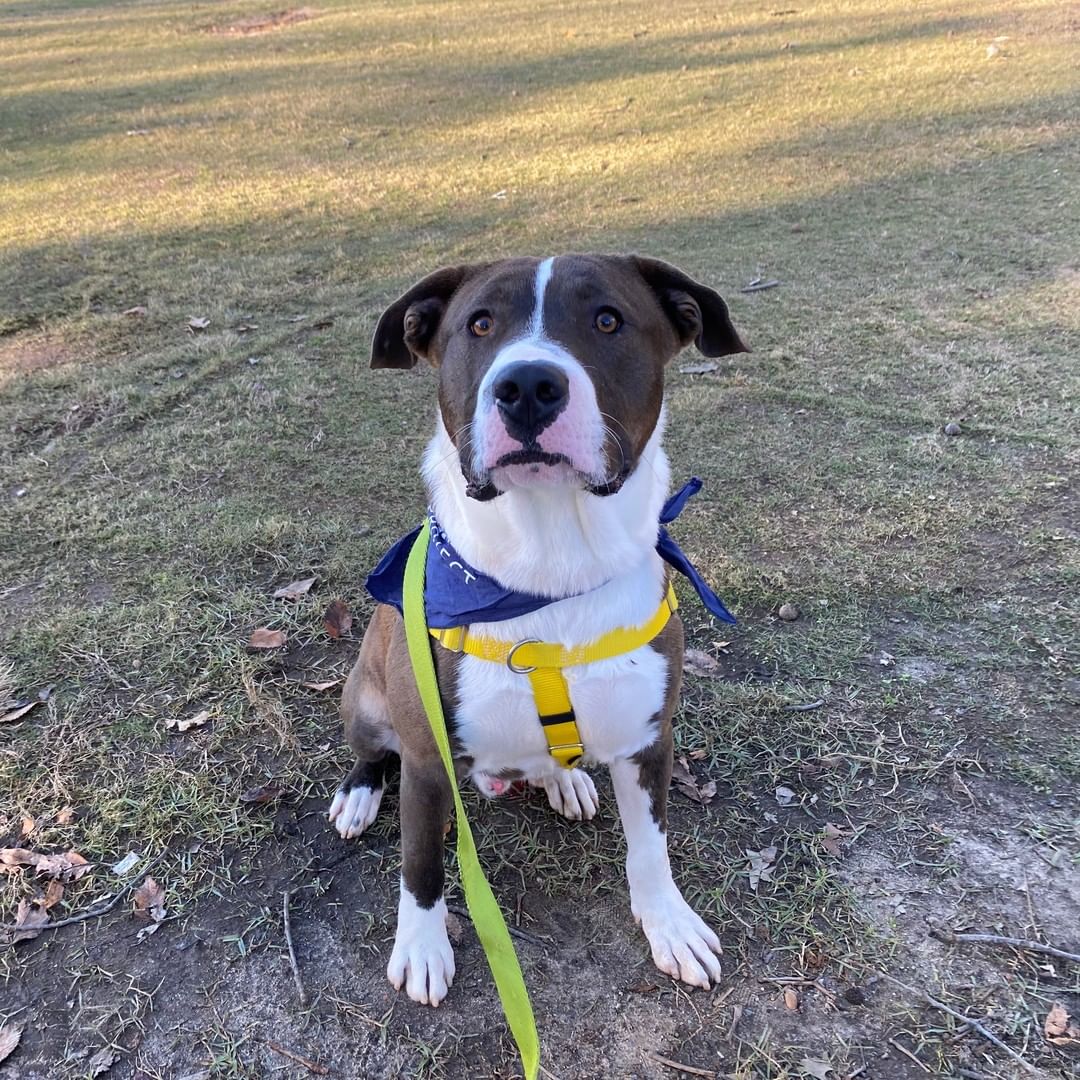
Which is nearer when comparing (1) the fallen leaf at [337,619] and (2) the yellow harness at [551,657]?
(2) the yellow harness at [551,657]

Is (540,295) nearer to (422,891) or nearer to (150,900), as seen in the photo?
(422,891)

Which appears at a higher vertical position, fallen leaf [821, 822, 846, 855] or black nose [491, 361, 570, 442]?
black nose [491, 361, 570, 442]

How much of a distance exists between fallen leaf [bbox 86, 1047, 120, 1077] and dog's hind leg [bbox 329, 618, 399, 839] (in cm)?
87

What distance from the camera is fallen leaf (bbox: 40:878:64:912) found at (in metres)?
2.75

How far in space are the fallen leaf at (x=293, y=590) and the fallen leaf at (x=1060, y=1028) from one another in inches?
123

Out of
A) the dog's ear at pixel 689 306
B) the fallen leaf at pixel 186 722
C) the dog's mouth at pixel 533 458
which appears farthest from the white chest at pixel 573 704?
the fallen leaf at pixel 186 722

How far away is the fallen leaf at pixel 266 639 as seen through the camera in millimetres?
3727

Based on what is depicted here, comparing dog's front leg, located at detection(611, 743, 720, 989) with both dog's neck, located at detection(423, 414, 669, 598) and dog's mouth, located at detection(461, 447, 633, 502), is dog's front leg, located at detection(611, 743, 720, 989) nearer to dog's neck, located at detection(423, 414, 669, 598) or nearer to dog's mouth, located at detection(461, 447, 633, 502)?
dog's neck, located at detection(423, 414, 669, 598)

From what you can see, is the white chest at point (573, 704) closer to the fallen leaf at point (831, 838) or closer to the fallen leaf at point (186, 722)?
the fallen leaf at point (831, 838)

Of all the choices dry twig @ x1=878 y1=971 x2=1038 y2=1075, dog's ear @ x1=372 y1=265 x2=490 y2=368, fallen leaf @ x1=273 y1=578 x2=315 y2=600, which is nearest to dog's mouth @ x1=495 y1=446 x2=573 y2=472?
dog's ear @ x1=372 y1=265 x2=490 y2=368

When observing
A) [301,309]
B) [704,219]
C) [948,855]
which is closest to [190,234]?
[301,309]

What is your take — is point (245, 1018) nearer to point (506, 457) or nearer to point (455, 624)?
point (455, 624)

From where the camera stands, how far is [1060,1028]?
7.64 feet

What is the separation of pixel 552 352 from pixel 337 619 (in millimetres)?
2074
